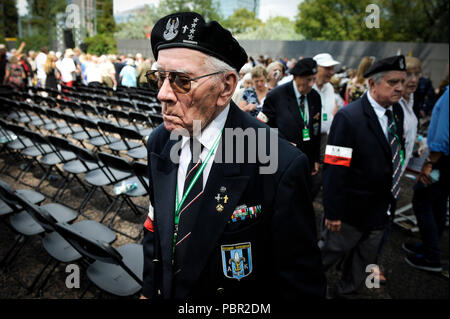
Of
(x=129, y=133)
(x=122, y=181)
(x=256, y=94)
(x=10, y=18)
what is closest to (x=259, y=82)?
(x=256, y=94)

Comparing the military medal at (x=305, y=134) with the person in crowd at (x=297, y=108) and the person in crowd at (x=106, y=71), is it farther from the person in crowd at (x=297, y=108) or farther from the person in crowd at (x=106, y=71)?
the person in crowd at (x=106, y=71)

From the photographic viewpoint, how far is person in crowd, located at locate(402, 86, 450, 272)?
Result: 9.91 ft

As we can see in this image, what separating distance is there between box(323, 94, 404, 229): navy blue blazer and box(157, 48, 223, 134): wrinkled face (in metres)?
1.60

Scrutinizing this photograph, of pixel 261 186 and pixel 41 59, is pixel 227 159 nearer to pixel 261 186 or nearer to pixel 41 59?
pixel 261 186

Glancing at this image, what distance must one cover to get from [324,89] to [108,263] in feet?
12.0

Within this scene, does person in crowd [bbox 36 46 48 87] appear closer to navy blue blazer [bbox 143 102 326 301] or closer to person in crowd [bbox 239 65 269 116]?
person in crowd [bbox 239 65 269 116]

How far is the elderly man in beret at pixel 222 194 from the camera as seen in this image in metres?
1.11

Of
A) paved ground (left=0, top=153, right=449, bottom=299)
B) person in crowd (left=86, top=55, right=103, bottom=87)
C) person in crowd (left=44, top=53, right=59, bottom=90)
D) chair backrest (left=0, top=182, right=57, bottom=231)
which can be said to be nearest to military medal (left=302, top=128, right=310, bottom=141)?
paved ground (left=0, top=153, right=449, bottom=299)

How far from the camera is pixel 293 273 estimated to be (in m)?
1.18

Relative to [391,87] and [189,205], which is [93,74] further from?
[189,205]

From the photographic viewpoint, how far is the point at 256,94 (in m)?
3.99

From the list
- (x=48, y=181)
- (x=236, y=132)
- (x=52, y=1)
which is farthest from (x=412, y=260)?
(x=52, y=1)

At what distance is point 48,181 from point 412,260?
219 inches

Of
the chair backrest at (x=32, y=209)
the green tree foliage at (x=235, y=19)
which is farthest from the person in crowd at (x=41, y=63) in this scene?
the green tree foliage at (x=235, y=19)
